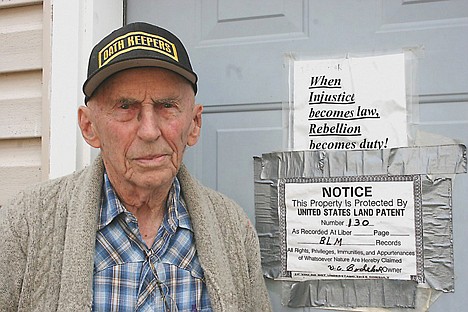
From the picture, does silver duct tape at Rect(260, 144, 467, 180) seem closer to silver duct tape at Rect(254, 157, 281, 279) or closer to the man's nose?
silver duct tape at Rect(254, 157, 281, 279)

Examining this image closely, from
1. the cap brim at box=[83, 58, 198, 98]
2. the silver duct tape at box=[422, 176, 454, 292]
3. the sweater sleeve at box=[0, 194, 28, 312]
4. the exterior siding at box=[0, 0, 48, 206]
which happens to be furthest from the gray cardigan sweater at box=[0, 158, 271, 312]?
the silver duct tape at box=[422, 176, 454, 292]

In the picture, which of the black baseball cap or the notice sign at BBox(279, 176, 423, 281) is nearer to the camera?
the black baseball cap

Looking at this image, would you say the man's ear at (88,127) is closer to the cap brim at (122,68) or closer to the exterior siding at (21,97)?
the cap brim at (122,68)

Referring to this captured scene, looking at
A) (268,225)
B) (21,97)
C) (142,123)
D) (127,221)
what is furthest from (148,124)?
(21,97)

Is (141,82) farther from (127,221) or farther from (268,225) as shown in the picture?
(268,225)

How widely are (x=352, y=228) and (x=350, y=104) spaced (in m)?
0.34

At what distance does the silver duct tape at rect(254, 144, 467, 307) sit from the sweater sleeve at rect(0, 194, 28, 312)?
0.66 meters

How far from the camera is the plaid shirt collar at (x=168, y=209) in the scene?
1241 millimetres

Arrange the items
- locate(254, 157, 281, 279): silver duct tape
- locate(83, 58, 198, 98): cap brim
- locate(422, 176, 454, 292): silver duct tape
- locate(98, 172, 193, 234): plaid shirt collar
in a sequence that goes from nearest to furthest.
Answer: locate(83, 58, 198, 98): cap brim
locate(98, 172, 193, 234): plaid shirt collar
locate(422, 176, 454, 292): silver duct tape
locate(254, 157, 281, 279): silver duct tape

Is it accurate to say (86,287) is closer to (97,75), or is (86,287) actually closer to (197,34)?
(97,75)

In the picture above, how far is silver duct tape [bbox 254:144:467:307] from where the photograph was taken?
1.37 m

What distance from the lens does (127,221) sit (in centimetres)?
125

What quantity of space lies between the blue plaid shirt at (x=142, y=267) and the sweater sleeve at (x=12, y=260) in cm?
17

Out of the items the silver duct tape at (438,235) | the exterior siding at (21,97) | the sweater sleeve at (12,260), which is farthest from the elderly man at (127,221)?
the silver duct tape at (438,235)
